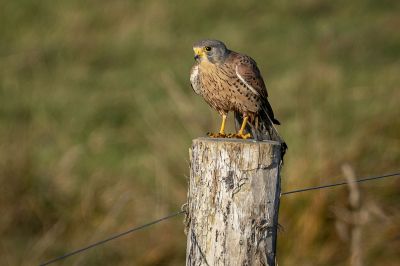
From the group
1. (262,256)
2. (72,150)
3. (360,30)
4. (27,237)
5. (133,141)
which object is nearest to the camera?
(262,256)

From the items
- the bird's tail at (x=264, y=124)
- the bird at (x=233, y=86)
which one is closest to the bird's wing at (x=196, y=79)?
the bird at (x=233, y=86)

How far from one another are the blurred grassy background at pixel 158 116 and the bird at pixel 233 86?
2.06m

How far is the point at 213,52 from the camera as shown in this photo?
4613 millimetres

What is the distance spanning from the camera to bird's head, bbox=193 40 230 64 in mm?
4605

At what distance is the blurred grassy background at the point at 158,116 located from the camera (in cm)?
671

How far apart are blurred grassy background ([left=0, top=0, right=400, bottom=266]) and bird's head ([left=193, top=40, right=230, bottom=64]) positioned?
216 centimetres

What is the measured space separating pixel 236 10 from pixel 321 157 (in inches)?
270

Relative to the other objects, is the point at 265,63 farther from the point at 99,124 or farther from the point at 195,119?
the point at 195,119

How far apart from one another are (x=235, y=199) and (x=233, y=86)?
1.16 m

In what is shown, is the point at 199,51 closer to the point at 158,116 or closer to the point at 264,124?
the point at 264,124

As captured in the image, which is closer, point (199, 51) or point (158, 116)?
point (199, 51)

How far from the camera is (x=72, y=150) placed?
26.8 ft

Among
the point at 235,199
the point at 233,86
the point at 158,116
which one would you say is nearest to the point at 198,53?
the point at 233,86

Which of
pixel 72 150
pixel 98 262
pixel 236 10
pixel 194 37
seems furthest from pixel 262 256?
pixel 236 10
